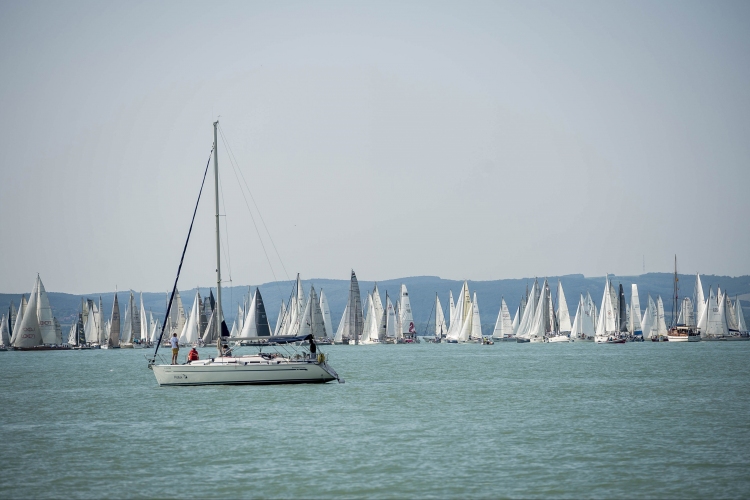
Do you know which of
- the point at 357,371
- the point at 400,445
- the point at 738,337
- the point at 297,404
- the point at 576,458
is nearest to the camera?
the point at 576,458

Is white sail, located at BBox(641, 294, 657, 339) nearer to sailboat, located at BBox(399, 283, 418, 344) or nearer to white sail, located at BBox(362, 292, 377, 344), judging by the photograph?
sailboat, located at BBox(399, 283, 418, 344)

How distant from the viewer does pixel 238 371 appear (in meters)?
40.3

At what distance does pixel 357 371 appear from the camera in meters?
60.3

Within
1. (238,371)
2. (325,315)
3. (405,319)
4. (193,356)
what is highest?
(325,315)

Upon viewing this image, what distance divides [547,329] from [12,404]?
101694 millimetres

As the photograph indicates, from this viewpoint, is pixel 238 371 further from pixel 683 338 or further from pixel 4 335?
pixel 683 338

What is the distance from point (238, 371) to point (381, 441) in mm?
15145

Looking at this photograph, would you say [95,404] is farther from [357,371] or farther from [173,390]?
[357,371]

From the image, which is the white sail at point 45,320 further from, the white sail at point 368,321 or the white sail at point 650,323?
the white sail at point 650,323

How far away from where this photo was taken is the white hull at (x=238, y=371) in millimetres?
40188

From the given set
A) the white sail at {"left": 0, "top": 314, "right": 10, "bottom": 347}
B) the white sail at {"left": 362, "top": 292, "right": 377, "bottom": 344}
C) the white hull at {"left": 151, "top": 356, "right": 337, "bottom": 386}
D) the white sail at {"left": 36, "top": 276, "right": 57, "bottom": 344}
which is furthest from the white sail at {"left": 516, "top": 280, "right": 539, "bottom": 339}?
the white hull at {"left": 151, "top": 356, "right": 337, "bottom": 386}

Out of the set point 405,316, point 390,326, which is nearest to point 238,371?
point 390,326

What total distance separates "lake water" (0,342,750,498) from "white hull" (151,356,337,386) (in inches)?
25.8

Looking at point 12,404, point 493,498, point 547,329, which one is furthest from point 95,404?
point 547,329
